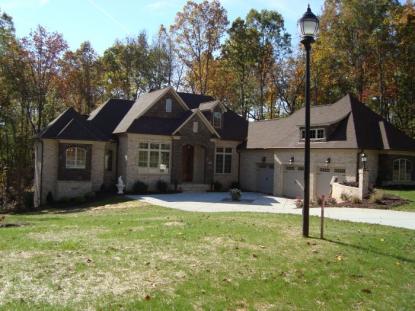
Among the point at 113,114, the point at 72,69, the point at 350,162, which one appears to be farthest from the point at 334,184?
the point at 72,69

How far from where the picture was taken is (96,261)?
816cm

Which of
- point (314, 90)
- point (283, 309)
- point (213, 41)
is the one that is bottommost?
point (283, 309)

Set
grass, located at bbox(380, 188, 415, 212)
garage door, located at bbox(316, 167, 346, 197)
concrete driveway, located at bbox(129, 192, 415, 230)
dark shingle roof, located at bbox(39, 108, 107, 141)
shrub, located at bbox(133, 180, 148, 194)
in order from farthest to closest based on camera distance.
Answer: shrub, located at bbox(133, 180, 148, 194) → dark shingle roof, located at bbox(39, 108, 107, 141) → garage door, located at bbox(316, 167, 346, 197) → grass, located at bbox(380, 188, 415, 212) → concrete driveway, located at bbox(129, 192, 415, 230)

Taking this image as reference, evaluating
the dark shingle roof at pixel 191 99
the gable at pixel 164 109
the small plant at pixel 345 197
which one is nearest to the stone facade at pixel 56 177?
the gable at pixel 164 109

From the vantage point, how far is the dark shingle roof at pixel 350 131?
25734 mm

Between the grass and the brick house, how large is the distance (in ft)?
5.19

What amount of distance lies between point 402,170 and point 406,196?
4.49 m

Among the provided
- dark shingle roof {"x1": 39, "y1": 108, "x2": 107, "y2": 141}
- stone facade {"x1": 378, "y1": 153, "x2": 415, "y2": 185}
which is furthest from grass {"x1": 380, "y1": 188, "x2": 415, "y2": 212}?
dark shingle roof {"x1": 39, "y1": 108, "x2": 107, "y2": 141}

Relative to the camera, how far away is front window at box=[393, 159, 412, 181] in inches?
1051

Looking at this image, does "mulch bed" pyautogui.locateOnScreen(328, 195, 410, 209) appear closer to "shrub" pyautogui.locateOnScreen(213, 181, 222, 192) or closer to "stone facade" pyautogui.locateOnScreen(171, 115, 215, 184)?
"shrub" pyautogui.locateOnScreen(213, 181, 222, 192)

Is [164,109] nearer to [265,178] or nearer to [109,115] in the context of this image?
[109,115]

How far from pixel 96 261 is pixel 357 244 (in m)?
5.99

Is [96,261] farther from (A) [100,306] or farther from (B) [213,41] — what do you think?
(B) [213,41]

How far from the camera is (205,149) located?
31.7 metres
